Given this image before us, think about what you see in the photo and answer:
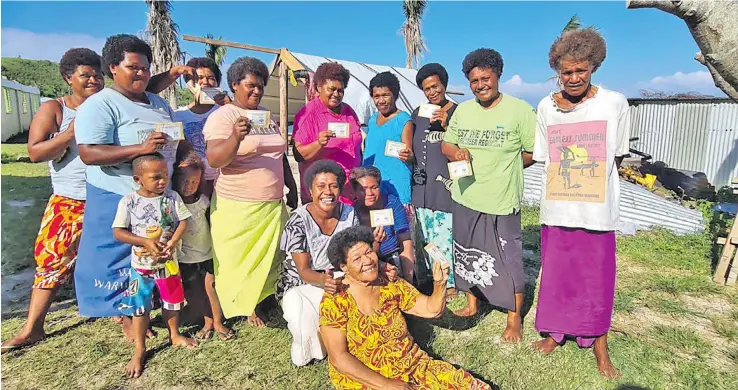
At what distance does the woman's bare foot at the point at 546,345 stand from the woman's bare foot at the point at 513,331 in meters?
0.12

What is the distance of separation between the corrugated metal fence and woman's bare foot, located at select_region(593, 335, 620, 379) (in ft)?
36.8

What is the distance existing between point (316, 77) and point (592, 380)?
2.97 meters

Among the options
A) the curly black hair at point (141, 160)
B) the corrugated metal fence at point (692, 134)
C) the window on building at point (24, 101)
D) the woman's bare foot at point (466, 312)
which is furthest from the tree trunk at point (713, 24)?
the window on building at point (24, 101)

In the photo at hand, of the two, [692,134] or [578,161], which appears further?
[692,134]

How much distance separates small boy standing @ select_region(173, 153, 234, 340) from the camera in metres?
3.08

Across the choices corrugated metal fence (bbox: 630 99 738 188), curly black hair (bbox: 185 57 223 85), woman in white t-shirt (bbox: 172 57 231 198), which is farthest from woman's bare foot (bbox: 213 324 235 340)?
corrugated metal fence (bbox: 630 99 738 188)

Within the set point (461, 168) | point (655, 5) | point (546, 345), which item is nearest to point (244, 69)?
point (461, 168)

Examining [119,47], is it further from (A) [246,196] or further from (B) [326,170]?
(B) [326,170]

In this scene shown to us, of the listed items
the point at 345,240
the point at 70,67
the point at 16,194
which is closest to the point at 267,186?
the point at 345,240

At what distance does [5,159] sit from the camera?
541 inches

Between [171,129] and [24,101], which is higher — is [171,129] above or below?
below

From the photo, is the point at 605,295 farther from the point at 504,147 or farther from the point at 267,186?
the point at 267,186

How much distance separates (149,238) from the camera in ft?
9.09

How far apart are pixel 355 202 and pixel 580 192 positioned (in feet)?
5.10
